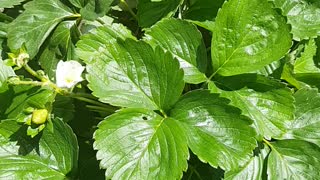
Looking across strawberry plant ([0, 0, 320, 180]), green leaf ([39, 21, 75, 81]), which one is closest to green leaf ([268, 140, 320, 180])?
strawberry plant ([0, 0, 320, 180])

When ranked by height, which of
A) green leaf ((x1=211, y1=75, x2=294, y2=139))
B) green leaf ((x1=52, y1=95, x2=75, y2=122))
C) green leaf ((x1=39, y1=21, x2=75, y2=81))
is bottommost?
green leaf ((x1=52, y1=95, x2=75, y2=122))

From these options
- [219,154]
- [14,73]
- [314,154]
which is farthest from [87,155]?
[314,154]

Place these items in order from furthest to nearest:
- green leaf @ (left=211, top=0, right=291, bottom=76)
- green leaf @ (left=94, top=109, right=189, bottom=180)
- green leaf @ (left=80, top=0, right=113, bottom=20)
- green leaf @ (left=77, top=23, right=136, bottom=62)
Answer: green leaf @ (left=80, top=0, right=113, bottom=20), green leaf @ (left=77, top=23, right=136, bottom=62), green leaf @ (left=211, top=0, right=291, bottom=76), green leaf @ (left=94, top=109, right=189, bottom=180)

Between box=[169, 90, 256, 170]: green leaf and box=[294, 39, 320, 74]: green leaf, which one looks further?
box=[294, 39, 320, 74]: green leaf

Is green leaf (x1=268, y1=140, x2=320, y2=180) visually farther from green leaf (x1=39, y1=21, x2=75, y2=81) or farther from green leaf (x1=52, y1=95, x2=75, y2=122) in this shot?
green leaf (x1=39, y1=21, x2=75, y2=81)

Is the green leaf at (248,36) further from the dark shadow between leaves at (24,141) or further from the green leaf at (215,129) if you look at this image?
the dark shadow between leaves at (24,141)

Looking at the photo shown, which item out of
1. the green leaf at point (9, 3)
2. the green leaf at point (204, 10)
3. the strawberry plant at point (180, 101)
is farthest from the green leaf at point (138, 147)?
the green leaf at point (9, 3)

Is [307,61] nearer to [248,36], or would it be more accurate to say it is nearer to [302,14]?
[302,14]

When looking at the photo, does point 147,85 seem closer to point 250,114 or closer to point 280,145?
point 250,114
